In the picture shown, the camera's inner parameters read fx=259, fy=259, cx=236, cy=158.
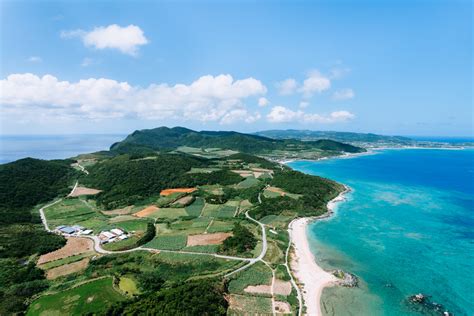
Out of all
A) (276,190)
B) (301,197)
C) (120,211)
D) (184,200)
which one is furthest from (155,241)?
(276,190)

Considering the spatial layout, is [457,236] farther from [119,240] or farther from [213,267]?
[119,240]

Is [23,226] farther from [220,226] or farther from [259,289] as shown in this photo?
[259,289]

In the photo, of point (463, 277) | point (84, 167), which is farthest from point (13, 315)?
point (84, 167)

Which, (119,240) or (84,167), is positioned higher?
(84,167)

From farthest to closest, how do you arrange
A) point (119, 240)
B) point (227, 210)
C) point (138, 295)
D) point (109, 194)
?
point (109, 194) → point (227, 210) → point (119, 240) → point (138, 295)

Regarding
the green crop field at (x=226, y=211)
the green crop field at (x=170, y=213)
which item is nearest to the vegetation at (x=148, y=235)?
the green crop field at (x=170, y=213)
